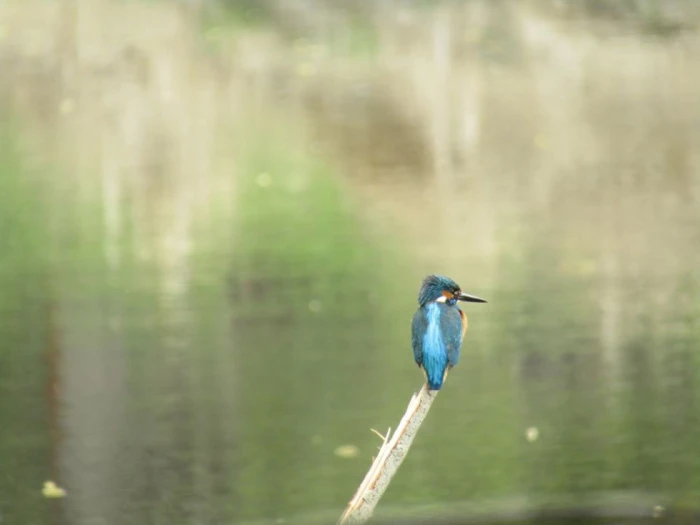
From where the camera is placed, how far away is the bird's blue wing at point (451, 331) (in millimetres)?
2588

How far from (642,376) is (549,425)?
23.5 inches

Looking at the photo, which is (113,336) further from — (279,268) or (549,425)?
(549,425)

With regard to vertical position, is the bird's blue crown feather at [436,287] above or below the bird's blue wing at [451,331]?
above

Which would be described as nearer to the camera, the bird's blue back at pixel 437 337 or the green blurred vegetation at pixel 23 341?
the bird's blue back at pixel 437 337

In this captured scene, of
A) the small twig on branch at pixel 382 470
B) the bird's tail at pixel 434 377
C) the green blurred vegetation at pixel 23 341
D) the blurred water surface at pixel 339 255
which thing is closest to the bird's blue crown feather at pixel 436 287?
the bird's tail at pixel 434 377

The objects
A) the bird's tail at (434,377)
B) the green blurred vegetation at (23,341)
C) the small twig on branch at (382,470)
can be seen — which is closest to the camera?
the small twig on branch at (382,470)

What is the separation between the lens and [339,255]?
21.0 feet

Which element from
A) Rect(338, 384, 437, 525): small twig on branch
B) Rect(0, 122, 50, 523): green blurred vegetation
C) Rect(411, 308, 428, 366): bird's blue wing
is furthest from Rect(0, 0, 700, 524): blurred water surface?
Rect(338, 384, 437, 525): small twig on branch

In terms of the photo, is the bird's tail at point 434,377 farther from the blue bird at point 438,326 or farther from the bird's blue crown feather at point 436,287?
the bird's blue crown feather at point 436,287

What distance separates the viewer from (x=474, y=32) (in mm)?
9445

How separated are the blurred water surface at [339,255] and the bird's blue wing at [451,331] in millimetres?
1398

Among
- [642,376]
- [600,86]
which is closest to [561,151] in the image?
[600,86]

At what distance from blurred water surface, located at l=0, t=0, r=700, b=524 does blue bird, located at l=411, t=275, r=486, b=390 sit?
55.3 inches

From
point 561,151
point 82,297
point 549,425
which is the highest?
point 561,151
